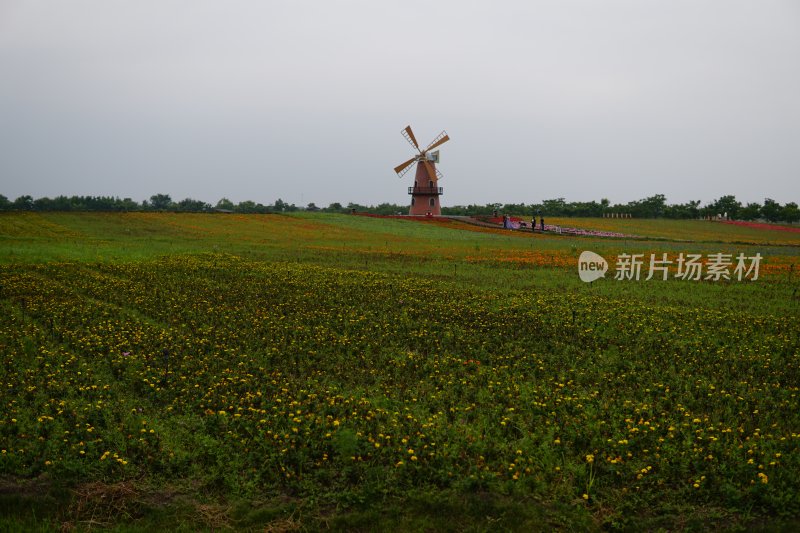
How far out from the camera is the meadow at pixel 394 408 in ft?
24.9

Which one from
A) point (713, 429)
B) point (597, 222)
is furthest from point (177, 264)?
point (597, 222)

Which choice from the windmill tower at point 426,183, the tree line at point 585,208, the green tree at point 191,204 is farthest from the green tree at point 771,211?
the green tree at point 191,204

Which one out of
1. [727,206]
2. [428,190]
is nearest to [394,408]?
[428,190]

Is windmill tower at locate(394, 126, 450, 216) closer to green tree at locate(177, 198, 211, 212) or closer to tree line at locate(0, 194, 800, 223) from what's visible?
tree line at locate(0, 194, 800, 223)

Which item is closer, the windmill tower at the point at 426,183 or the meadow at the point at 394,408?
the meadow at the point at 394,408

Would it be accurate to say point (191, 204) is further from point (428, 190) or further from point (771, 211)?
point (771, 211)

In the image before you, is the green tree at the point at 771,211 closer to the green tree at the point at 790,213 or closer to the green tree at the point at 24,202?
the green tree at the point at 790,213

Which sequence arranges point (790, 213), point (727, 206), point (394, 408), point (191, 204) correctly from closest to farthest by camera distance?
point (394, 408) < point (790, 213) < point (727, 206) < point (191, 204)

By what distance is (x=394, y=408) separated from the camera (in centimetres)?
1057

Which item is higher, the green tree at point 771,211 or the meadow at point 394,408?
the green tree at point 771,211

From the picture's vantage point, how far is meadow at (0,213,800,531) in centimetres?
759

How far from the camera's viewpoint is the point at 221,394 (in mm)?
11125

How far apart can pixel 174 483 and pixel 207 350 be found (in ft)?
20.9

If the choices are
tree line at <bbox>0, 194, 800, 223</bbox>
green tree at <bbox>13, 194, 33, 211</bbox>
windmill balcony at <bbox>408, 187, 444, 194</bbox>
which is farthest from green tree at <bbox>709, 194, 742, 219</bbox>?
green tree at <bbox>13, 194, 33, 211</bbox>
